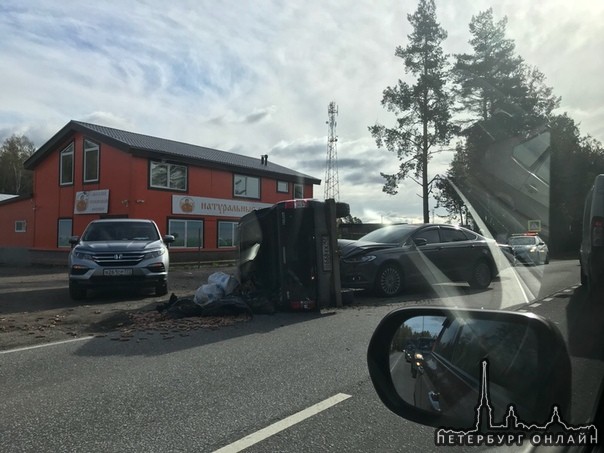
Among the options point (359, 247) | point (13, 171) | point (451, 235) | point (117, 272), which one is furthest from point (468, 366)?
point (13, 171)

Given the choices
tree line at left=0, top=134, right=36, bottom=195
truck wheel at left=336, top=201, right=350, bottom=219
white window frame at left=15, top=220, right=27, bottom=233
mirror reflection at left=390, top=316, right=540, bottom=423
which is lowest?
mirror reflection at left=390, top=316, right=540, bottom=423

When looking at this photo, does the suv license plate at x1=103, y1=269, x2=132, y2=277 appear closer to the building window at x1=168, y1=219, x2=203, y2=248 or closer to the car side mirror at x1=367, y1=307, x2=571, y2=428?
the car side mirror at x1=367, y1=307, x2=571, y2=428

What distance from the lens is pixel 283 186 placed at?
32.0 metres

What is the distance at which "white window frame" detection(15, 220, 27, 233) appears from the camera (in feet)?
93.4

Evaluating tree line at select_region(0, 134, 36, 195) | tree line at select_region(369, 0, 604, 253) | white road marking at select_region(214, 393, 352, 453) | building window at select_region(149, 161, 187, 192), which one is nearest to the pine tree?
tree line at select_region(369, 0, 604, 253)

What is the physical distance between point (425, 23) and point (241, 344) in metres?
34.0

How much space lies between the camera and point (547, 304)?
9.57 metres

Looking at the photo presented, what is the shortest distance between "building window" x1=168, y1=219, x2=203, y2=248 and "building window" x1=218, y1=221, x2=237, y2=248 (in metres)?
1.41

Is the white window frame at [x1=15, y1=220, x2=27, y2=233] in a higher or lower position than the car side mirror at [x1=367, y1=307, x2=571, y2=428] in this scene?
higher

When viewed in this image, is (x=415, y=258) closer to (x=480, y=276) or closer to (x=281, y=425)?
(x=480, y=276)

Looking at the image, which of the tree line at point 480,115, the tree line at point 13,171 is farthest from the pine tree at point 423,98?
the tree line at point 13,171

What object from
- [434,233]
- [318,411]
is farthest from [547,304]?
[318,411]

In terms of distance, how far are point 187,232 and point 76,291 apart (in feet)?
48.9

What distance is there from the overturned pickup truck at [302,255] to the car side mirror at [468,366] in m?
6.60
